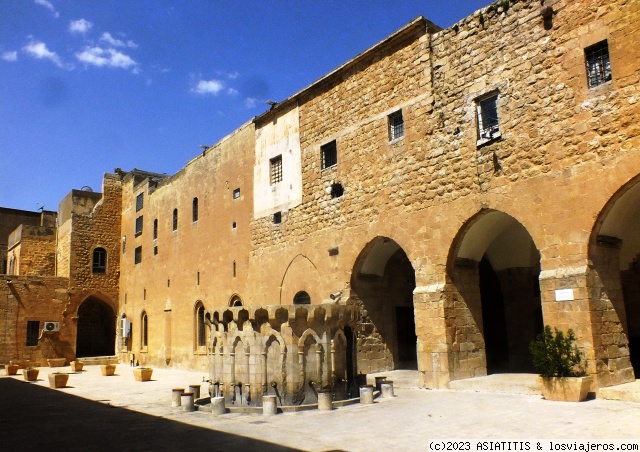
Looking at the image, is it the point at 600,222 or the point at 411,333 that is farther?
the point at 411,333

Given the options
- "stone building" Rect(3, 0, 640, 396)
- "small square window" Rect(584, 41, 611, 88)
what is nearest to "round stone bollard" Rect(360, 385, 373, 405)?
"stone building" Rect(3, 0, 640, 396)

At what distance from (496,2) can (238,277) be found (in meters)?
11.2

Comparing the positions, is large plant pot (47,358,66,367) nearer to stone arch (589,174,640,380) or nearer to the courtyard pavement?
the courtyard pavement

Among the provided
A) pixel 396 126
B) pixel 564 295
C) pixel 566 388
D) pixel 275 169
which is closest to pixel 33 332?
pixel 275 169

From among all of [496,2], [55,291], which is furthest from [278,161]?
[55,291]

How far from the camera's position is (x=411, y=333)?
1508 centimetres

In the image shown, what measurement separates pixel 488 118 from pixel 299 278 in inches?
270

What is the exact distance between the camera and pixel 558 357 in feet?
27.5

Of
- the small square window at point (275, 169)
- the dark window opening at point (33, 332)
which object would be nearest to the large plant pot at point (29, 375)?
the dark window opening at point (33, 332)

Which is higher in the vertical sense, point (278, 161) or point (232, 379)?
point (278, 161)

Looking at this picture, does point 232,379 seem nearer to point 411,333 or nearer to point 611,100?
point 411,333

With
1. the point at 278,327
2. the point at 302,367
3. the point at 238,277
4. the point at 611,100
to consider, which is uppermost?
the point at 611,100

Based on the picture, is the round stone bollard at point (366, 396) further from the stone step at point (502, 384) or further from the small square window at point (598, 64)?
the small square window at point (598, 64)

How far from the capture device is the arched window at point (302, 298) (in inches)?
595
